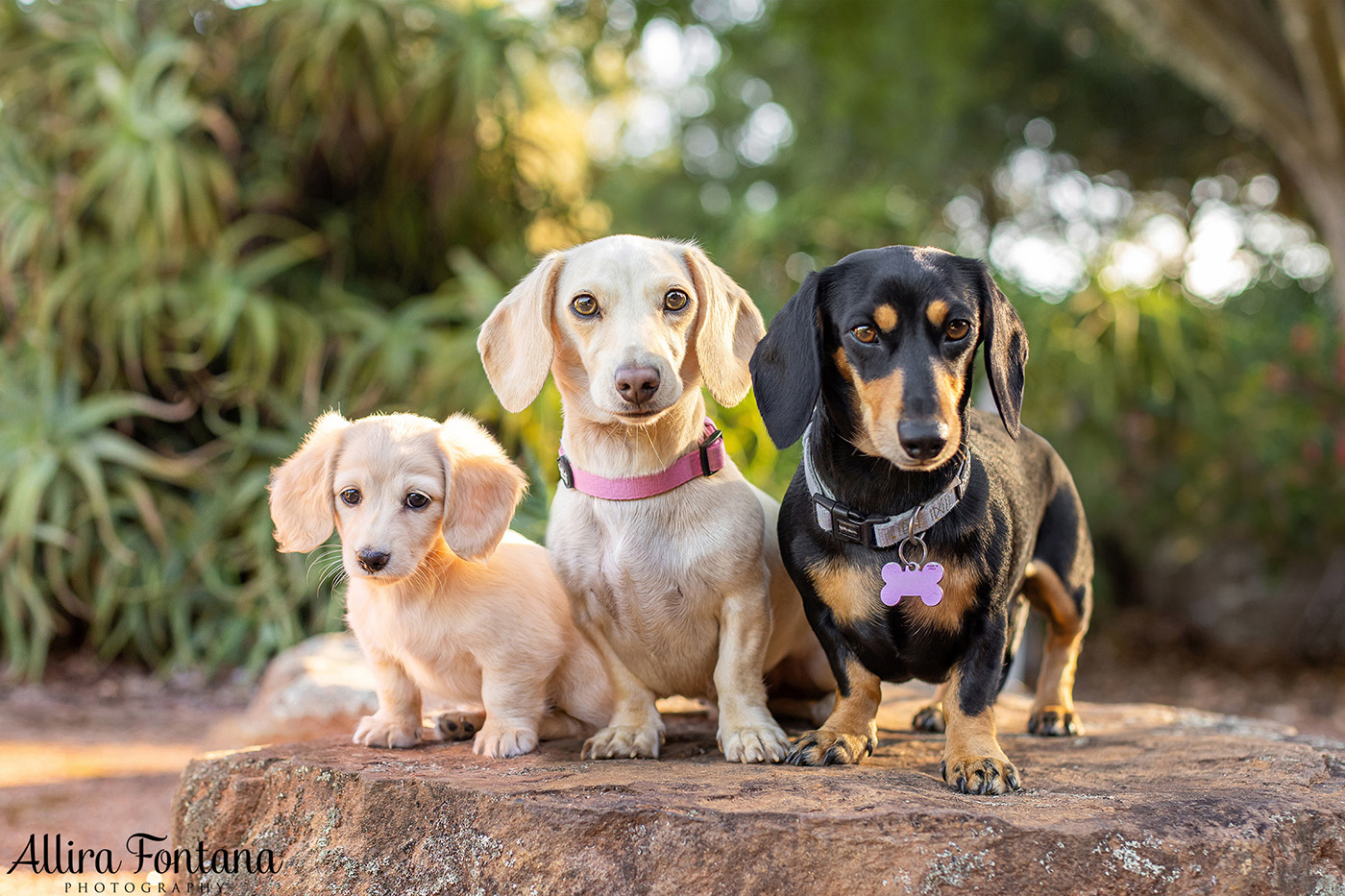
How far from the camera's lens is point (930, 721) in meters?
3.03

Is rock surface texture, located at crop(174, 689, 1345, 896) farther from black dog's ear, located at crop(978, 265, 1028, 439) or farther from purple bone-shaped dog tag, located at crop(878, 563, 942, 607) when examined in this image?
black dog's ear, located at crop(978, 265, 1028, 439)

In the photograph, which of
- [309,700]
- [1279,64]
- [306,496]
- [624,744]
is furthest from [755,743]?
[1279,64]

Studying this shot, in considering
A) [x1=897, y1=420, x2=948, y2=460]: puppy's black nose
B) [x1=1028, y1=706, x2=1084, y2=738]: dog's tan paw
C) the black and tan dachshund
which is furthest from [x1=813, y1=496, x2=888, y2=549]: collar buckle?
[x1=1028, y1=706, x2=1084, y2=738]: dog's tan paw

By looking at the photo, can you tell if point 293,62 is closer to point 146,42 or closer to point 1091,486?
point 146,42

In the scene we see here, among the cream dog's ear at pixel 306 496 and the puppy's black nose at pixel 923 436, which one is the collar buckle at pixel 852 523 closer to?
the puppy's black nose at pixel 923 436

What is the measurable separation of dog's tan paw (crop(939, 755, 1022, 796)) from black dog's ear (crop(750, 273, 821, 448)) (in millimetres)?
771

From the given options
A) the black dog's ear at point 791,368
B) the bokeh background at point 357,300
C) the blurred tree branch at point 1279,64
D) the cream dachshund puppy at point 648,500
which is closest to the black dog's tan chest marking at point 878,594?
the cream dachshund puppy at point 648,500

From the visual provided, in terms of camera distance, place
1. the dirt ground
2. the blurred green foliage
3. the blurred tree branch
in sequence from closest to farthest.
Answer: the dirt ground
the blurred tree branch
the blurred green foliage

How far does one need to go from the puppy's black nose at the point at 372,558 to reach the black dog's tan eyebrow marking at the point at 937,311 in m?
1.24

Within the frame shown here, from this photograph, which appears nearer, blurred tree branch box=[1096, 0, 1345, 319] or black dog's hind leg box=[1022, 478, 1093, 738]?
black dog's hind leg box=[1022, 478, 1093, 738]

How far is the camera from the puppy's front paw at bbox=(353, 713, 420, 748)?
2.65 metres

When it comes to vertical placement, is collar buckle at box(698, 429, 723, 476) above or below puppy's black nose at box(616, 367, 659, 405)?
below

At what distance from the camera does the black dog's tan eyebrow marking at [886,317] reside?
2.14m

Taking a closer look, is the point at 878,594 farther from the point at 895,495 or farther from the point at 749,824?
the point at 749,824
